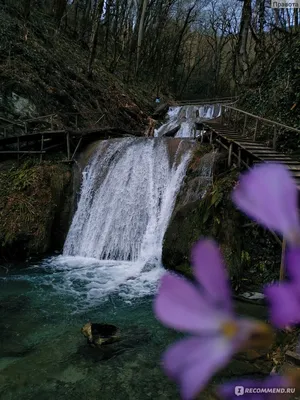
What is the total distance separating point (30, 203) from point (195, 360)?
29.9 feet

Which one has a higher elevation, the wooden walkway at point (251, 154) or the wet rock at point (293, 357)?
the wooden walkway at point (251, 154)

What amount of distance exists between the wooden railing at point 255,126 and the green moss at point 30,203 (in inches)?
222

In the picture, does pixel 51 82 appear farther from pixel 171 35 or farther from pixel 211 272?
pixel 171 35

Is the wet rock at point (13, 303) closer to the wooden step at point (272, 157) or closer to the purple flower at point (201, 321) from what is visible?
the wooden step at point (272, 157)

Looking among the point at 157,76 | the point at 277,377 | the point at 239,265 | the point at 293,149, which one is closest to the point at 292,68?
the point at 293,149

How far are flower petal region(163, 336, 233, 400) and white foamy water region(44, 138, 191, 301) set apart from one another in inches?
273

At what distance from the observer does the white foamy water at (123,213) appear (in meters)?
7.88

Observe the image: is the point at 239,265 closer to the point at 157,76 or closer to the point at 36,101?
the point at 36,101

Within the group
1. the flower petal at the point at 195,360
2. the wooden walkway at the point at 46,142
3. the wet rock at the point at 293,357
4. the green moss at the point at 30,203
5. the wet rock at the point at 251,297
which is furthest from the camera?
the wooden walkway at the point at 46,142

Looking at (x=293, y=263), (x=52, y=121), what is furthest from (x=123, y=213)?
(x=293, y=263)

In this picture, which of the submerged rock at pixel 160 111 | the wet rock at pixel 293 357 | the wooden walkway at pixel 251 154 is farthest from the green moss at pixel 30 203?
the submerged rock at pixel 160 111

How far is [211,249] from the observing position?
0.23 meters

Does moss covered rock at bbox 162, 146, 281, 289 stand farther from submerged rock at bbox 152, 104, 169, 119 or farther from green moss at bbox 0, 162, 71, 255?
submerged rock at bbox 152, 104, 169, 119

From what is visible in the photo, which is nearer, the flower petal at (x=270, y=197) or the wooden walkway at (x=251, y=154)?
the flower petal at (x=270, y=197)
